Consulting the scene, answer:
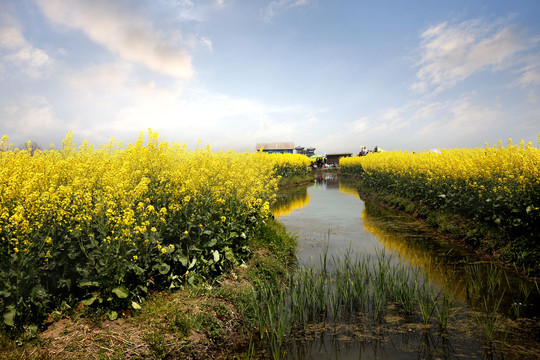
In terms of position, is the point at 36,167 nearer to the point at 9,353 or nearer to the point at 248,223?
the point at 9,353

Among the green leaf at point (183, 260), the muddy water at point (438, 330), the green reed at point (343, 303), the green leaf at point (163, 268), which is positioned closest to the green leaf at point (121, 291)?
the green leaf at point (163, 268)

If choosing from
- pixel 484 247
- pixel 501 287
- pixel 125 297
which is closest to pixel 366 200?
pixel 484 247

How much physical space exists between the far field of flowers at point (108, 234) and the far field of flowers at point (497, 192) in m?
7.30

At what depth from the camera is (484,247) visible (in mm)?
9750

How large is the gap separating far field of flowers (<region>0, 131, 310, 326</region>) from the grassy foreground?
8.4 inches

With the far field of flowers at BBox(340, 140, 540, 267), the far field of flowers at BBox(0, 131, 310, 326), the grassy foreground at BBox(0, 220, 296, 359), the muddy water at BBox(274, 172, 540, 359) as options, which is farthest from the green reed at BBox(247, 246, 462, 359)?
the far field of flowers at BBox(340, 140, 540, 267)

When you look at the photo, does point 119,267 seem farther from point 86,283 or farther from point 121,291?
point 86,283

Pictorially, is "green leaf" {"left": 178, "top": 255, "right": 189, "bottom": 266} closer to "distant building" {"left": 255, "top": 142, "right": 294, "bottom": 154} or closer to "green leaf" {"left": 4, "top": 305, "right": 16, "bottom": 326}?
"green leaf" {"left": 4, "top": 305, "right": 16, "bottom": 326}

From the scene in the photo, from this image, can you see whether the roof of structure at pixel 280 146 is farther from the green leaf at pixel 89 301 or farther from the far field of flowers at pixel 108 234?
the green leaf at pixel 89 301

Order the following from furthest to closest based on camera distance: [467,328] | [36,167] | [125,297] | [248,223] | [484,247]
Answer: [484,247] < [248,223] < [36,167] < [467,328] < [125,297]

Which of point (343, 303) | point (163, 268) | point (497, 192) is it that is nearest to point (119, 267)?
point (163, 268)

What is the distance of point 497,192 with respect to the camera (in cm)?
996

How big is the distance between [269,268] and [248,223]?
1498 millimetres

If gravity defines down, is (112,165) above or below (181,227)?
above
